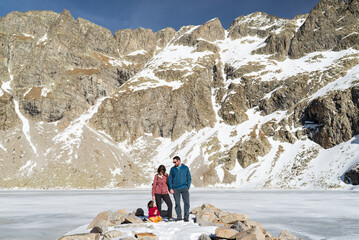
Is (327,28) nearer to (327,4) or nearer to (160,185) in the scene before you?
(327,4)

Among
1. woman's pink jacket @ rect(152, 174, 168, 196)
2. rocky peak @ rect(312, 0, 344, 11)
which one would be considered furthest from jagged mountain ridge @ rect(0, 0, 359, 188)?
woman's pink jacket @ rect(152, 174, 168, 196)

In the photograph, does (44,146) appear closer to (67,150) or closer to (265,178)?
(67,150)

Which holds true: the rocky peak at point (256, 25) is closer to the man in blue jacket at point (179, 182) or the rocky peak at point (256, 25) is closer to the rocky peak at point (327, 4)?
the rocky peak at point (327, 4)

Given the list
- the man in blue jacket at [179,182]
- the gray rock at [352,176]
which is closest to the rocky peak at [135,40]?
the gray rock at [352,176]

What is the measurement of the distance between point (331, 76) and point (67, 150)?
90.6 metres

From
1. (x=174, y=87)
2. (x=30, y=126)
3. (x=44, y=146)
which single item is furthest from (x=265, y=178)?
(x=30, y=126)

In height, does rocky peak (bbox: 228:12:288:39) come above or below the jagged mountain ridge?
above

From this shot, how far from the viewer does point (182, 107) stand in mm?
112125

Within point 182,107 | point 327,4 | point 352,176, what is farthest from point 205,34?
point 352,176

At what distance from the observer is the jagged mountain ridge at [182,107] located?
255 feet

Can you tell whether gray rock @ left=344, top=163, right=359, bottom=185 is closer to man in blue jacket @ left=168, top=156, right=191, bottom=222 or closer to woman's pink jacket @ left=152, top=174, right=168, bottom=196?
man in blue jacket @ left=168, top=156, right=191, bottom=222

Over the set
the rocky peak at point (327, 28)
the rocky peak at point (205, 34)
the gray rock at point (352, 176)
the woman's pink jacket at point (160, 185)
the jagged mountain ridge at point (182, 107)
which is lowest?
the gray rock at point (352, 176)

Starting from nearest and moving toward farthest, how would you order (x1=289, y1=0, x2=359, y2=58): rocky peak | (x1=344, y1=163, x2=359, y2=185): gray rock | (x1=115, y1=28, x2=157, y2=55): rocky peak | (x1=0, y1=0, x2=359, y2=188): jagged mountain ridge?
(x1=344, y1=163, x2=359, y2=185): gray rock, (x1=0, y1=0, x2=359, y2=188): jagged mountain ridge, (x1=289, y1=0, x2=359, y2=58): rocky peak, (x1=115, y1=28, x2=157, y2=55): rocky peak

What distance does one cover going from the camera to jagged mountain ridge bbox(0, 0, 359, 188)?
255 feet
